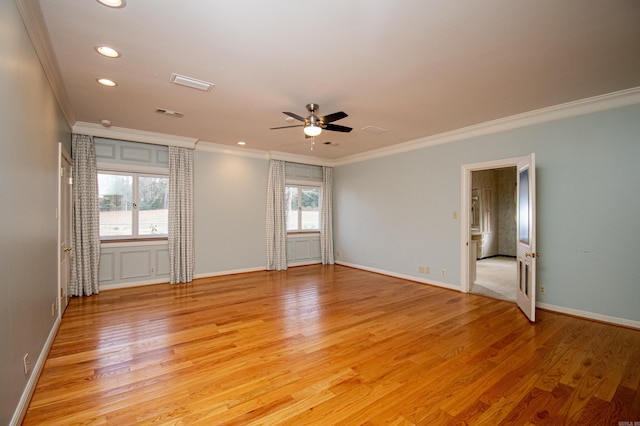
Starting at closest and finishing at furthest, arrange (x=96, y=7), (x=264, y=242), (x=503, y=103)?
(x=96, y=7) < (x=503, y=103) < (x=264, y=242)

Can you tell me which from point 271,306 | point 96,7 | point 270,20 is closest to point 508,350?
point 271,306

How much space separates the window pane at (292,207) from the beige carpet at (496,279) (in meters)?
4.30

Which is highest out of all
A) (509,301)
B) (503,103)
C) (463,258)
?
(503,103)

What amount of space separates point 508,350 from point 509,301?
6.56 ft

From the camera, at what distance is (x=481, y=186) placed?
9.04 metres

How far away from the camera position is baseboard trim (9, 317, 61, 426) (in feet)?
6.14

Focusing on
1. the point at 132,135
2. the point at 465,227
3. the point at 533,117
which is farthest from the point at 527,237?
the point at 132,135

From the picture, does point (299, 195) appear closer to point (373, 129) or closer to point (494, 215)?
point (373, 129)

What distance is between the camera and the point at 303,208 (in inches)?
308

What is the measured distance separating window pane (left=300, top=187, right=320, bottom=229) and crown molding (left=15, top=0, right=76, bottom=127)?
512 cm

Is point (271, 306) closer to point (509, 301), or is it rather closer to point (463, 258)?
point (463, 258)

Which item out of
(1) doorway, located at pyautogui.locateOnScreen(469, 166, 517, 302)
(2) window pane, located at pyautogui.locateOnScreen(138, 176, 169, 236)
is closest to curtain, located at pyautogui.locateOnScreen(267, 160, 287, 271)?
(2) window pane, located at pyautogui.locateOnScreen(138, 176, 169, 236)

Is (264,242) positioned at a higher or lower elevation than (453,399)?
higher

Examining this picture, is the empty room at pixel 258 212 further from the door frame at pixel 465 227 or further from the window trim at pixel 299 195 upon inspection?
the window trim at pixel 299 195
